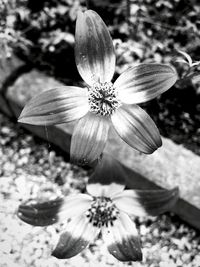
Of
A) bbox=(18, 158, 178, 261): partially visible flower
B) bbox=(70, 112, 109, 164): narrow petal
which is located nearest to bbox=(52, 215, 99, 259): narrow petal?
bbox=(18, 158, 178, 261): partially visible flower

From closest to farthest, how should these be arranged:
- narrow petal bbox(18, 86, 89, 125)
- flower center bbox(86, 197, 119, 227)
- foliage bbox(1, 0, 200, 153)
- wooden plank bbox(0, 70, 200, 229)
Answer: narrow petal bbox(18, 86, 89, 125), flower center bbox(86, 197, 119, 227), wooden plank bbox(0, 70, 200, 229), foliage bbox(1, 0, 200, 153)

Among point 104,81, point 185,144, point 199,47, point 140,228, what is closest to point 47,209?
point 104,81

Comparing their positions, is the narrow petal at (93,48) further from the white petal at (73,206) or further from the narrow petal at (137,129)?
the white petal at (73,206)

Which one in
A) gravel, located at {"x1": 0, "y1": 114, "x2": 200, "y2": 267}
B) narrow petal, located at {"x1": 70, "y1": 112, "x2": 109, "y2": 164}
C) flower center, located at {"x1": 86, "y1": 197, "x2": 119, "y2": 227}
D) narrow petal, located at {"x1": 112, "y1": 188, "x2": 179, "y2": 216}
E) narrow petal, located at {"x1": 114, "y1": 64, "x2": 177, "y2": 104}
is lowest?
gravel, located at {"x1": 0, "y1": 114, "x2": 200, "y2": 267}

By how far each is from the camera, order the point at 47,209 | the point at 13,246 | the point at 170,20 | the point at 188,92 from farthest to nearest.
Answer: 1. the point at 170,20
2. the point at 188,92
3. the point at 13,246
4. the point at 47,209

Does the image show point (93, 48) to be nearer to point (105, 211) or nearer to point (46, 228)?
point (105, 211)

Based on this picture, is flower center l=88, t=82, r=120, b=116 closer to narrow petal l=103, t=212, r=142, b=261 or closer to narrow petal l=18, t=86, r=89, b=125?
narrow petal l=18, t=86, r=89, b=125

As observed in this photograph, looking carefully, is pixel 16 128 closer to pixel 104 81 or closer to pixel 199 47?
pixel 104 81
